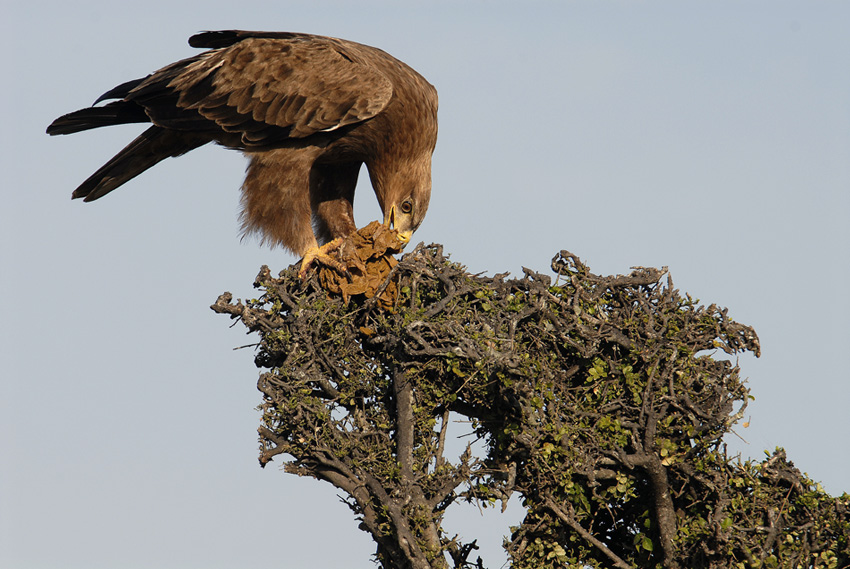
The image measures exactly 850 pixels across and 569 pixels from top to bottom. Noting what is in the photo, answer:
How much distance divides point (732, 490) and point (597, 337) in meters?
1.22

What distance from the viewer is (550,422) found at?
18.4ft

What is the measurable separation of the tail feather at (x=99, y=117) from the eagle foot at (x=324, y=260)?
2.56 metres

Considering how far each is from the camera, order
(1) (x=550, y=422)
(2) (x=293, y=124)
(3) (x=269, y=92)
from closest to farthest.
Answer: (1) (x=550, y=422) → (2) (x=293, y=124) → (3) (x=269, y=92)

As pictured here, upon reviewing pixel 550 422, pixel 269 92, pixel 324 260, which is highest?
pixel 269 92

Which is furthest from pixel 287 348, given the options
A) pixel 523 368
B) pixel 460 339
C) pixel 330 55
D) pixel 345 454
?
pixel 330 55

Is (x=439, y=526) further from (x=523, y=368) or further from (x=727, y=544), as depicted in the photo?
(x=727, y=544)

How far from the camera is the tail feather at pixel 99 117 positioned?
27.7ft

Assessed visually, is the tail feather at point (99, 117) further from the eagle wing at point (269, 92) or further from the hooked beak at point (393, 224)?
the hooked beak at point (393, 224)

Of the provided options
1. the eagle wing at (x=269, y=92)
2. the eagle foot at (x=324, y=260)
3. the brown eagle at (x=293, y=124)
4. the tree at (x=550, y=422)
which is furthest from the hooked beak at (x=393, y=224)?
the tree at (x=550, y=422)

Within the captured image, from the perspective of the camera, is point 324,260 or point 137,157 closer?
point 324,260

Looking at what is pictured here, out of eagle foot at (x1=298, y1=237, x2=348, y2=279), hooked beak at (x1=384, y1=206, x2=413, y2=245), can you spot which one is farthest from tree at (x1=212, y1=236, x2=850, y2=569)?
hooked beak at (x1=384, y1=206, x2=413, y2=245)

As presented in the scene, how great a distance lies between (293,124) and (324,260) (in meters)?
1.97

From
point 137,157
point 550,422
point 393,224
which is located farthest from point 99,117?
point 550,422

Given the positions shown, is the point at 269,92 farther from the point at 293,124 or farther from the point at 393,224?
the point at 393,224
